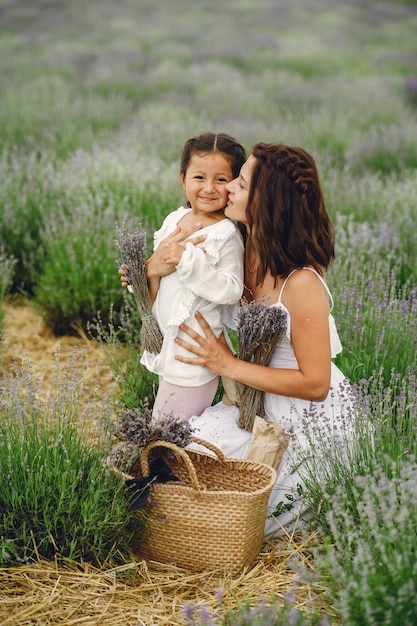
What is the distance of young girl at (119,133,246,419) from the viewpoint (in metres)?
2.76

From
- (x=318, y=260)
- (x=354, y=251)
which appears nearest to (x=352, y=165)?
(x=354, y=251)

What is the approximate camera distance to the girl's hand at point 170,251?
2840 millimetres

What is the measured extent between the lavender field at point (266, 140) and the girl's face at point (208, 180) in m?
0.89

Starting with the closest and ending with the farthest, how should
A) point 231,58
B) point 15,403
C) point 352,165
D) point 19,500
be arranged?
point 19,500 → point 15,403 → point 352,165 → point 231,58

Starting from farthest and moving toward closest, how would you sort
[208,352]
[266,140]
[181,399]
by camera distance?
[266,140] < [181,399] < [208,352]

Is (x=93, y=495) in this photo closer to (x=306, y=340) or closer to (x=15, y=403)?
(x=15, y=403)

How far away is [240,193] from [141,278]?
21.6 inches

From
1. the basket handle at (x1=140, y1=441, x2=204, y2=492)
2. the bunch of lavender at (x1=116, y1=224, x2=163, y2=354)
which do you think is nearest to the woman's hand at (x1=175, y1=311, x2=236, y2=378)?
the bunch of lavender at (x1=116, y1=224, x2=163, y2=354)

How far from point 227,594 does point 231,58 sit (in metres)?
15.1

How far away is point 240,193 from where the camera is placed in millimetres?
2785

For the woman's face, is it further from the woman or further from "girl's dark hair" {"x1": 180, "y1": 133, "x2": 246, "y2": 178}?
"girl's dark hair" {"x1": 180, "y1": 133, "x2": 246, "y2": 178}

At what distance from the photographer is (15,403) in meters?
2.59

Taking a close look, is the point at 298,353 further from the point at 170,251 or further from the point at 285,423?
the point at 170,251

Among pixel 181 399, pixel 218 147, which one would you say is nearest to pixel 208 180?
pixel 218 147
